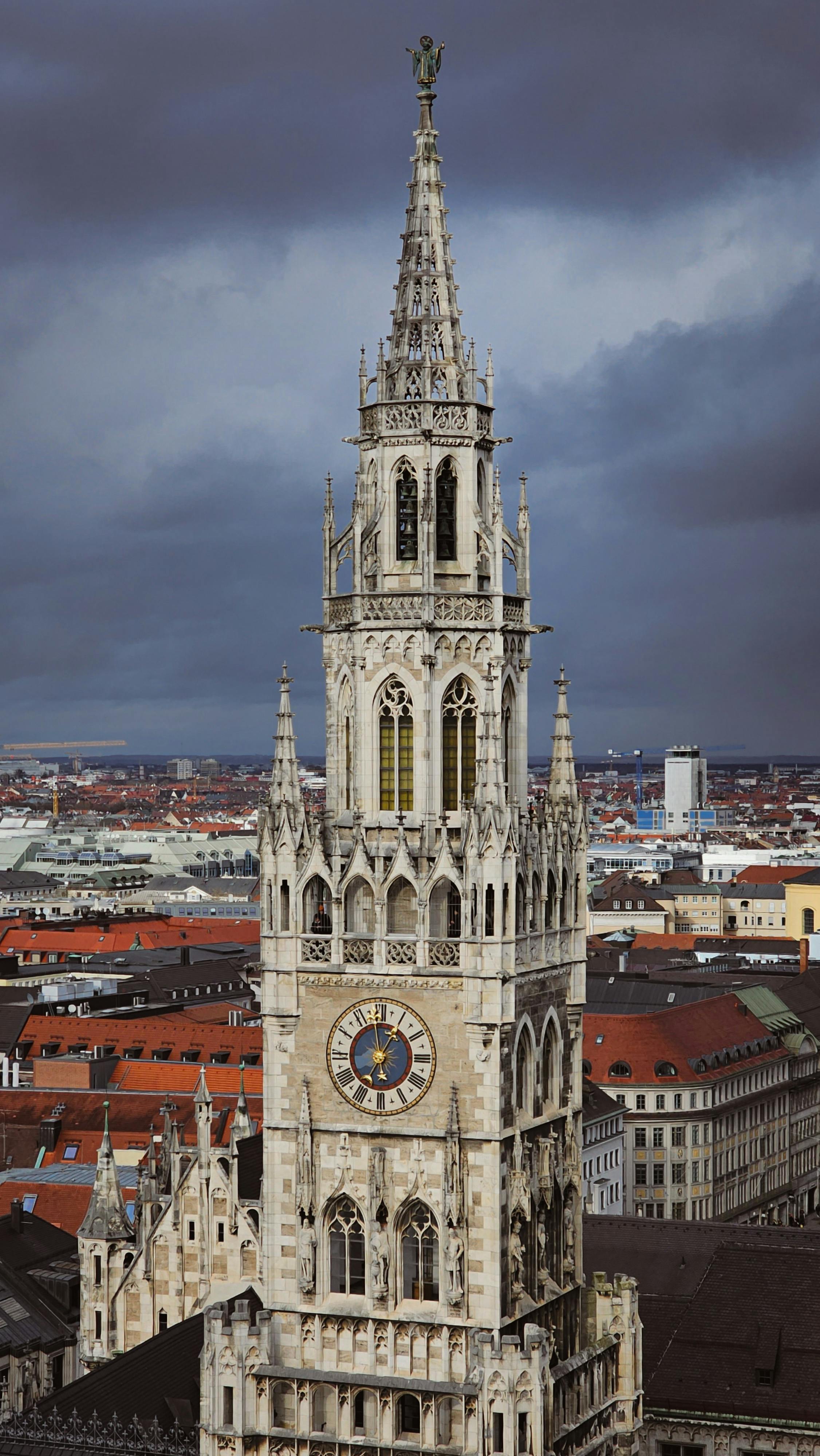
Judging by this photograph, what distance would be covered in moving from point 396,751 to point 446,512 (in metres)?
4.85

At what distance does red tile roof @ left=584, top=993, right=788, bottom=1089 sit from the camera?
141 meters

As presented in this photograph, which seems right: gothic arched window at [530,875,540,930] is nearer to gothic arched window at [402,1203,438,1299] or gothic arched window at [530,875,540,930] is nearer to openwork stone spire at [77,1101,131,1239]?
gothic arched window at [402,1203,438,1299]

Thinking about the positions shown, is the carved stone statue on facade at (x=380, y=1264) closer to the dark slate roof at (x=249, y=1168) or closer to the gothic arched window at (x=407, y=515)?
the gothic arched window at (x=407, y=515)

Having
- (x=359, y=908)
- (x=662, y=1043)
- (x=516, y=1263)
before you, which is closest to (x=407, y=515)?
(x=359, y=908)

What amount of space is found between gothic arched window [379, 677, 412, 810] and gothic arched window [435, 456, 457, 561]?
281cm

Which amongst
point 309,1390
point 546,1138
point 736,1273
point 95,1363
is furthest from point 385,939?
point 736,1273

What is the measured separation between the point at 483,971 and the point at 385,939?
2.04m

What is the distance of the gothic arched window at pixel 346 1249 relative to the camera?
4412 cm

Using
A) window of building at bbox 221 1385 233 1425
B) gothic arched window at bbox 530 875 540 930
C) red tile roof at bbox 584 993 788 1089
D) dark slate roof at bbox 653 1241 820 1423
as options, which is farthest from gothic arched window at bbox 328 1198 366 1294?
red tile roof at bbox 584 993 788 1089

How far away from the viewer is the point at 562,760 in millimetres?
47000

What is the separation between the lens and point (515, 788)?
150 ft

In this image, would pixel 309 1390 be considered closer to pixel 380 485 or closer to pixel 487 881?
pixel 487 881

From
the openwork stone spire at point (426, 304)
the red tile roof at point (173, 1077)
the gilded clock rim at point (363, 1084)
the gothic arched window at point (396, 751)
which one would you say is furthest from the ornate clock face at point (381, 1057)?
the red tile roof at point (173, 1077)

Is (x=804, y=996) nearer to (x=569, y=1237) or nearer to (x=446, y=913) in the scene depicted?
(x=569, y=1237)
